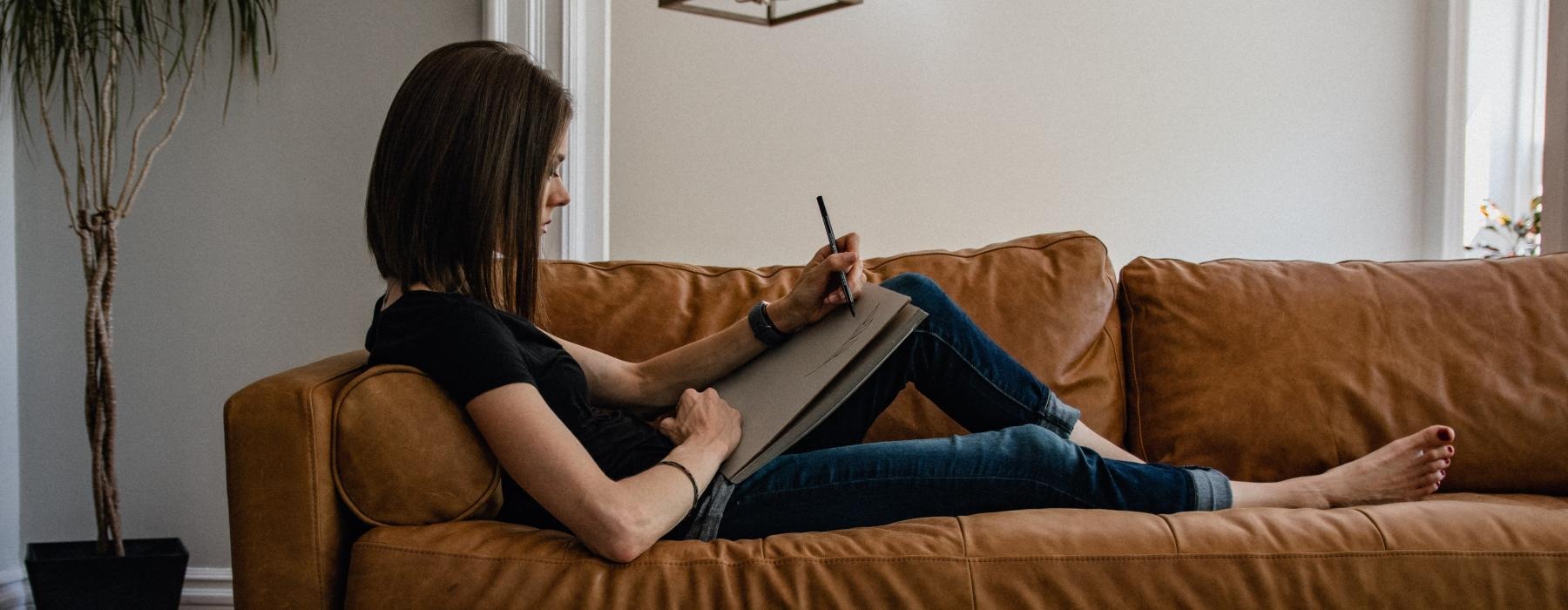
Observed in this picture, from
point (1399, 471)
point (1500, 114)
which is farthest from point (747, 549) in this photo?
point (1500, 114)

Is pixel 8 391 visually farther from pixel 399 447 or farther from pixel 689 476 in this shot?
pixel 689 476

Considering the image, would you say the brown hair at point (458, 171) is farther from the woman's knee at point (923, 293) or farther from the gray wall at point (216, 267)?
the gray wall at point (216, 267)

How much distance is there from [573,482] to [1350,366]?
1.29 meters

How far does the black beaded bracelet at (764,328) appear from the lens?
155cm

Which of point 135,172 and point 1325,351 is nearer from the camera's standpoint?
point 1325,351

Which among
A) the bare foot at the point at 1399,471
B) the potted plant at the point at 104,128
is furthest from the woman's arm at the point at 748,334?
the potted plant at the point at 104,128

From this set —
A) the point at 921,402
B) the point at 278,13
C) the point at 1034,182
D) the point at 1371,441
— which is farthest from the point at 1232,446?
the point at 278,13

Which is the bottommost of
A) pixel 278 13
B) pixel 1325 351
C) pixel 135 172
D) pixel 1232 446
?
pixel 1232 446

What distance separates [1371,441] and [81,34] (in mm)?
2410

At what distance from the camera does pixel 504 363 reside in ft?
3.76

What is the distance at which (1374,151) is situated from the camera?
340 cm

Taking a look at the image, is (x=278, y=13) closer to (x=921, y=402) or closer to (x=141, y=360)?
(x=141, y=360)

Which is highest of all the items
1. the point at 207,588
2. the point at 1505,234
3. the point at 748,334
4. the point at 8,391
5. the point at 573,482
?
the point at 1505,234

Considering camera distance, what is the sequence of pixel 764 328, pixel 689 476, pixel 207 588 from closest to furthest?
pixel 689 476, pixel 764 328, pixel 207 588
